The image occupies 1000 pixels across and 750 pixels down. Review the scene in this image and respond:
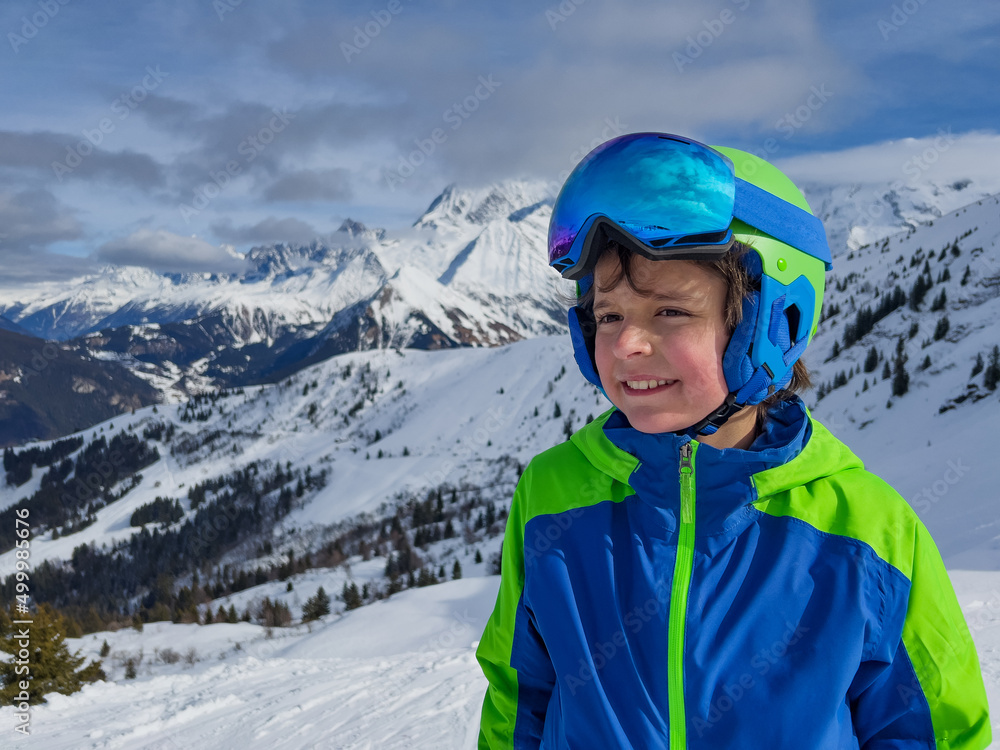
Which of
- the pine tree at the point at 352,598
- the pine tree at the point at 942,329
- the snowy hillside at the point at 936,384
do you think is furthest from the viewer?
the pine tree at the point at 352,598

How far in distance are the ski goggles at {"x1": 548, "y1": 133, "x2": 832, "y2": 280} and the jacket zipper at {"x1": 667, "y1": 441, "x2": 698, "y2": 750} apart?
77cm

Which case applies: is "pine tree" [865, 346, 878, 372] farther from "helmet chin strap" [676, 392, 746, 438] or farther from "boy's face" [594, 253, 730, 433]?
"boy's face" [594, 253, 730, 433]

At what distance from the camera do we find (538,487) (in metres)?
2.56

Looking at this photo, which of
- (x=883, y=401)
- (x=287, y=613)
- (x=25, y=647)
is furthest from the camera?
(x=287, y=613)

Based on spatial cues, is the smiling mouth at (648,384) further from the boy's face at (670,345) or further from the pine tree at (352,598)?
the pine tree at (352,598)

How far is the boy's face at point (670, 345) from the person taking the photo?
212cm

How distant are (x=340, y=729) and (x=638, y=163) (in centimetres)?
895

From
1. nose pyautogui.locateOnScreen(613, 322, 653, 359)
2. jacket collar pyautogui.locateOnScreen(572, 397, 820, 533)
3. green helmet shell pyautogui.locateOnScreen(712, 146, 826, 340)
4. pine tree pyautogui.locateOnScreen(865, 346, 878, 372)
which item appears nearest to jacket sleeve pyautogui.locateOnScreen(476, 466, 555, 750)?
jacket collar pyautogui.locateOnScreen(572, 397, 820, 533)

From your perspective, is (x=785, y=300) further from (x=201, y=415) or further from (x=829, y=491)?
(x=201, y=415)

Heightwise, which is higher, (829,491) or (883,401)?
(829,491)

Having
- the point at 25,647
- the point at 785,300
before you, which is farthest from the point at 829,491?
the point at 25,647

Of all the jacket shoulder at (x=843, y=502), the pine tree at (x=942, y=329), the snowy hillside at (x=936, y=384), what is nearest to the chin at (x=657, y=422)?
the jacket shoulder at (x=843, y=502)

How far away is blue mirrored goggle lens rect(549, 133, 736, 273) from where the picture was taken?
2.16 m

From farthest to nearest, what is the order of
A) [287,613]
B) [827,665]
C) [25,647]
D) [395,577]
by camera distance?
[395,577] → [287,613] → [25,647] → [827,665]
